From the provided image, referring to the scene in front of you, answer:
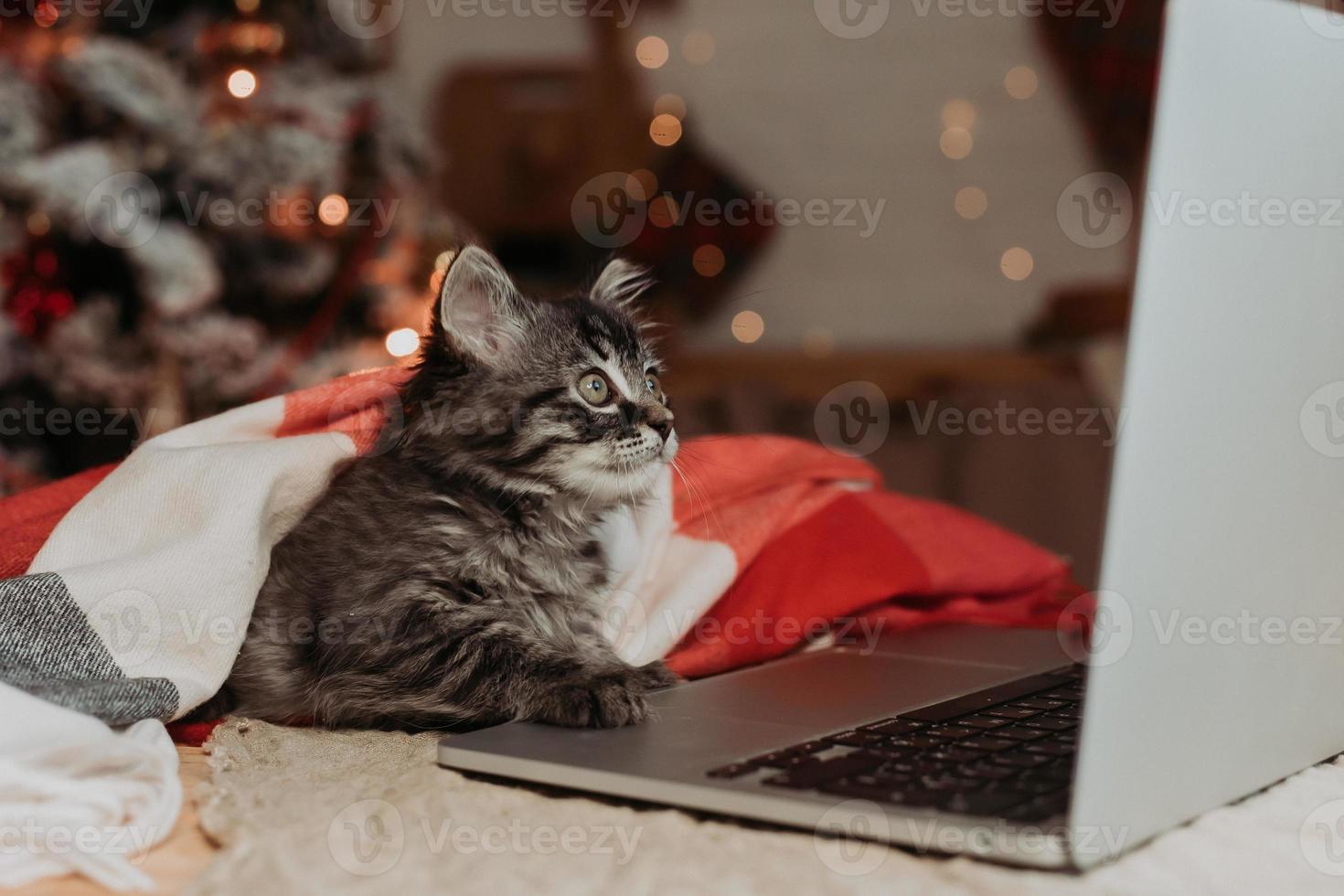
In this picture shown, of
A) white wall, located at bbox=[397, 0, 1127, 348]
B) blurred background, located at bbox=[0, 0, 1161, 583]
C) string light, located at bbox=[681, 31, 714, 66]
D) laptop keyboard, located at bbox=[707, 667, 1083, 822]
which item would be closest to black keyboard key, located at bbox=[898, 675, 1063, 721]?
laptop keyboard, located at bbox=[707, 667, 1083, 822]

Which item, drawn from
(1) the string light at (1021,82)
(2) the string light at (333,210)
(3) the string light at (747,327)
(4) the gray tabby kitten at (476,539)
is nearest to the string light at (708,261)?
(3) the string light at (747,327)

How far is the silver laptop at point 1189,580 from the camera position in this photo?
63cm

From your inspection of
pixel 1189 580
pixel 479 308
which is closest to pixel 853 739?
pixel 1189 580

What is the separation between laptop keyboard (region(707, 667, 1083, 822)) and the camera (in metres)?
0.72

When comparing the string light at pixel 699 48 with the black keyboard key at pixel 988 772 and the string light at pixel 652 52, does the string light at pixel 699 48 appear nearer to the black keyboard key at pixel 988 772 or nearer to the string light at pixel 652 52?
the string light at pixel 652 52

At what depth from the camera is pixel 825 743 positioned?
0.85 m

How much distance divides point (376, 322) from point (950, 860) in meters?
2.14

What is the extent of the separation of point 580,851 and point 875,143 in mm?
3004

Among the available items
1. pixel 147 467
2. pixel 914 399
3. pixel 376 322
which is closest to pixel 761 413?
pixel 914 399

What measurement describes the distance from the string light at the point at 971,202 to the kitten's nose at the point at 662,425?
2389 millimetres

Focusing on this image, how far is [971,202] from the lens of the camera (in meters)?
3.39

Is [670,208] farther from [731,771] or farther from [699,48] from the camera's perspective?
[731,771]

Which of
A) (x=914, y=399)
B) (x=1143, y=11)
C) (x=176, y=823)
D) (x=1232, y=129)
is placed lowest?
(x=914, y=399)

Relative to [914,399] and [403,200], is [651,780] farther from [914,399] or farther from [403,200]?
[914,399]
